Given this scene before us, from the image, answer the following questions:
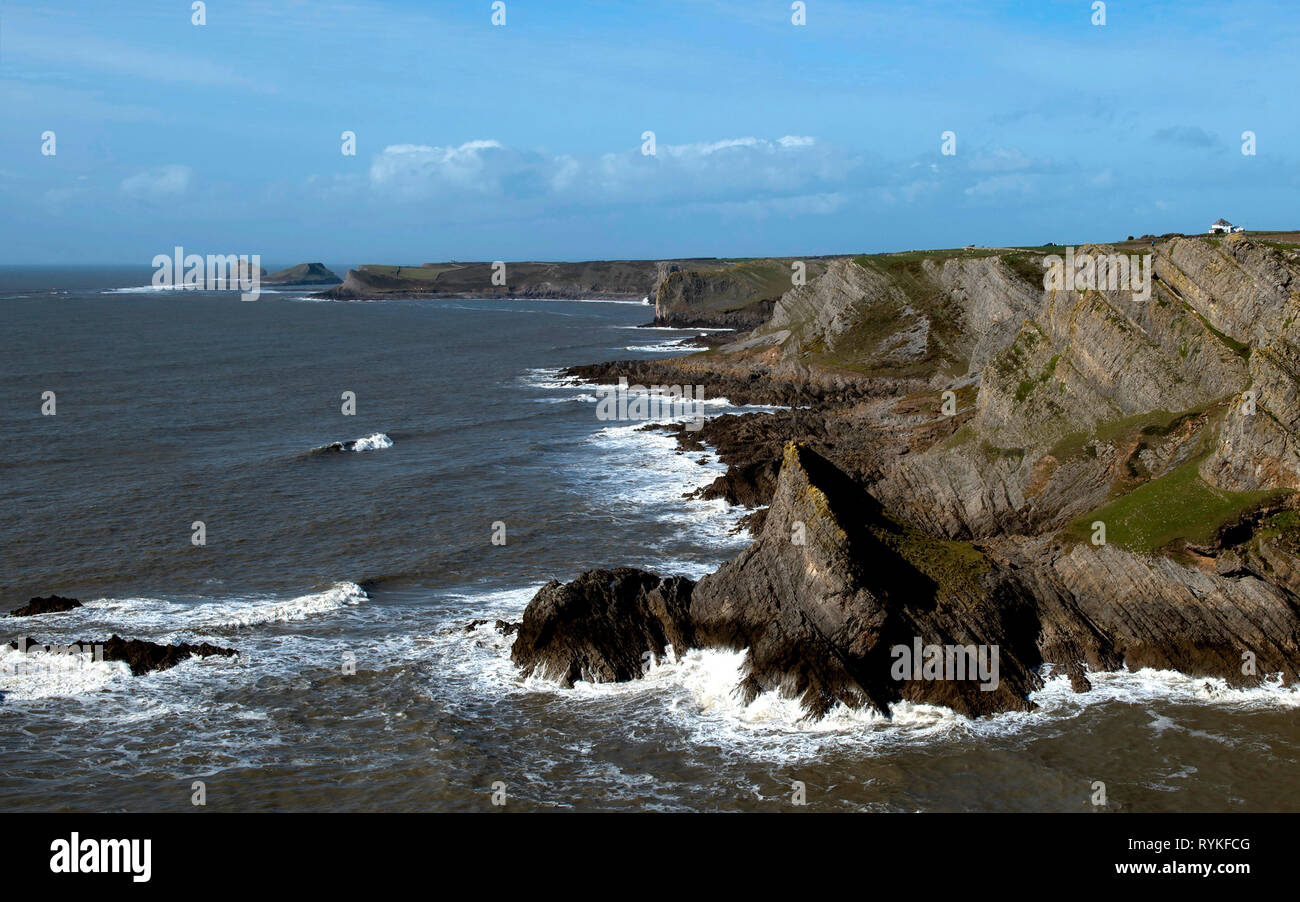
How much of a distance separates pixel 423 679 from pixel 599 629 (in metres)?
4.11

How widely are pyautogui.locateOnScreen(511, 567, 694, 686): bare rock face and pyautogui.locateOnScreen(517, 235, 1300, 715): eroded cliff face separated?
23.1 inches

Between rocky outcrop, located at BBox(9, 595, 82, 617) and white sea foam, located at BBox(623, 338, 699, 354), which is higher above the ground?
white sea foam, located at BBox(623, 338, 699, 354)

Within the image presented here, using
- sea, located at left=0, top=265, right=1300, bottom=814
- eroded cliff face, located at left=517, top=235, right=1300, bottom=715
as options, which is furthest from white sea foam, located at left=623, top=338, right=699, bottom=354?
eroded cliff face, located at left=517, top=235, right=1300, bottom=715

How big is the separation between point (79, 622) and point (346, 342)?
8806cm

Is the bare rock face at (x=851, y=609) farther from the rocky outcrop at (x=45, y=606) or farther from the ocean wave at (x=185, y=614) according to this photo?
the rocky outcrop at (x=45, y=606)

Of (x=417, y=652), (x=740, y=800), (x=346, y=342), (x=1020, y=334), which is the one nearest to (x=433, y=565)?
(x=417, y=652)

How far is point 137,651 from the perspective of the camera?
79.4 ft

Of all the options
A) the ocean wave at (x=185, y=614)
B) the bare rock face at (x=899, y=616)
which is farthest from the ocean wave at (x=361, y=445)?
the bare rock face at (x=899, y=616)

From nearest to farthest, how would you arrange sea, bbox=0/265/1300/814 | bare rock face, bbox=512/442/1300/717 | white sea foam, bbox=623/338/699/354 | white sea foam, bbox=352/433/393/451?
sea, bbox=0/265/1300/814, bare rock face, bbox=512/442/1300/717, white sea foam, bbox=352/433/393/451, white sea foam, bbox=623/338/699/354

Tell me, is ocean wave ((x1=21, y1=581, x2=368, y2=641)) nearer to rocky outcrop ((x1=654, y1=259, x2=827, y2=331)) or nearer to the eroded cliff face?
the eroded cliff face

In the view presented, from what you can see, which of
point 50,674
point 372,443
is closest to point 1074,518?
point 50,674

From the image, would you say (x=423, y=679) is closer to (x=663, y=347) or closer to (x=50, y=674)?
(x=50, y=674)

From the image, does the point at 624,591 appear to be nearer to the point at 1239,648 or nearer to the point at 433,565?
the point at 433,565

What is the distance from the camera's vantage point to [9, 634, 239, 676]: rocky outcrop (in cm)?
2412
